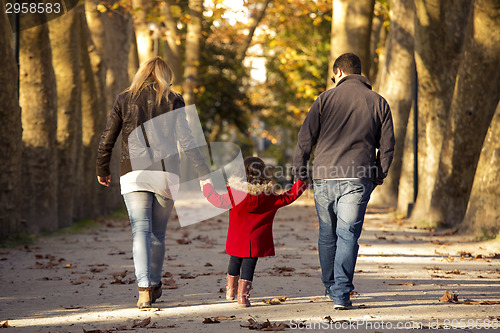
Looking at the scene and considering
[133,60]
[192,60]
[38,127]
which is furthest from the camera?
[192,60]

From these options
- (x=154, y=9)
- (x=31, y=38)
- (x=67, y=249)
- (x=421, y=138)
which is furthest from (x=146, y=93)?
(x=154, y=9)

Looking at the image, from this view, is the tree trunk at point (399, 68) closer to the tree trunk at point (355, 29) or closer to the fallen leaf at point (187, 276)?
the tree trunk at point (355, 29)

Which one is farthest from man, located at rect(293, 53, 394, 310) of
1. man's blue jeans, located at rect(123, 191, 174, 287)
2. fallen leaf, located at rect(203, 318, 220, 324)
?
man's blue jeans, located at rect(123, 191, 174, 287)

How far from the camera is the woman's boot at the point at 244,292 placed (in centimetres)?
664

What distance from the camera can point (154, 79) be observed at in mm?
6734

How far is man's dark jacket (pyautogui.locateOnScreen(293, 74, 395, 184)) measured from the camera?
642 cm

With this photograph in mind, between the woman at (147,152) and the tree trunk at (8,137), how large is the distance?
16.1 ft

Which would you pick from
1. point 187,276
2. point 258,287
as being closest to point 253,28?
point 187,276

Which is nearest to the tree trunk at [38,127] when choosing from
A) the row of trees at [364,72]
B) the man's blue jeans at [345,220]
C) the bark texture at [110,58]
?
the row of trees at [364,72]

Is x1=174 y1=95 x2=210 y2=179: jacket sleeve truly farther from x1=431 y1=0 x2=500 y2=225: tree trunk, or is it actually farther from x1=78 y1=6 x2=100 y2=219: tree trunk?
x1=78 y1=6 x2=100 y2=219: tree trunk

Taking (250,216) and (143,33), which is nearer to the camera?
(250,216)

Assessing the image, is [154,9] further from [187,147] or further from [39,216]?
[187,147]

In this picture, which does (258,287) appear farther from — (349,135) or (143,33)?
(143,33)

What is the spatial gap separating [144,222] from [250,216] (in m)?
0.91
